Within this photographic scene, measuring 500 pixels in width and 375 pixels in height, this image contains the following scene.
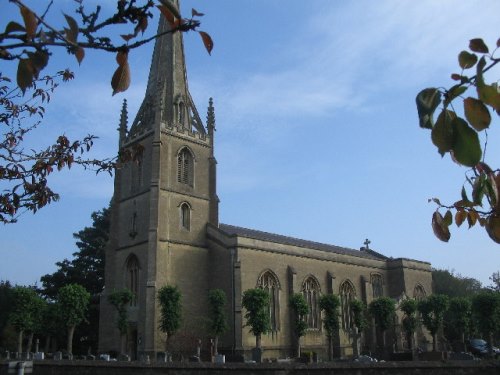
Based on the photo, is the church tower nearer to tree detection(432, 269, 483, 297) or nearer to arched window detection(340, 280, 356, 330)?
arched window detection(340, 280, 356, 330)

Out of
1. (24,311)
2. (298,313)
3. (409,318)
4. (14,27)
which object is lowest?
(409,318)

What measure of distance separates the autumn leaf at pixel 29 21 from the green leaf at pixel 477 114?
1.95 meters

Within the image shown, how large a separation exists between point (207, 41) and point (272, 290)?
36.7 meters

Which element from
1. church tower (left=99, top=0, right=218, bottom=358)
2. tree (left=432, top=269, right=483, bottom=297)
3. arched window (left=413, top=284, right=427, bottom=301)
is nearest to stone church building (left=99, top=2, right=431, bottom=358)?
church tower (left=99, top=0, right=218, bottom=358)

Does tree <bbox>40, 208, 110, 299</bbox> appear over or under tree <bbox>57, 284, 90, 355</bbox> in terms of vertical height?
over

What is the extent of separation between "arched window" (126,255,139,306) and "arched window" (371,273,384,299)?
2305 centimetres

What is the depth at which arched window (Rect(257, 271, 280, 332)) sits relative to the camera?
123ft

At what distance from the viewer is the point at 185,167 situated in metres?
39.2

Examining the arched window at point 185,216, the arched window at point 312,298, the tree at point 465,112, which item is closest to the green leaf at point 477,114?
the tree at point 465,112

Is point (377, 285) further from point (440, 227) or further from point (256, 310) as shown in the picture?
point (440, 227)

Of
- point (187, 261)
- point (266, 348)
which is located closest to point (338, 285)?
point (266, 348)

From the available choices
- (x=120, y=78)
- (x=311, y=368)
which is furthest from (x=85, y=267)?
(x=120, y=78)

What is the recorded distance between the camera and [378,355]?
1569 inches

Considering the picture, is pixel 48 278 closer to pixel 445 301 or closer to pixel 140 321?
pixel 140 321
